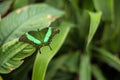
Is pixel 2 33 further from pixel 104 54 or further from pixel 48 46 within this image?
pixel 104 54

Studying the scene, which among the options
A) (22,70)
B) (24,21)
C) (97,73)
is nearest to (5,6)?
(24,21)

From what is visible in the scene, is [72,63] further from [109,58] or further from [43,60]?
[43,60]

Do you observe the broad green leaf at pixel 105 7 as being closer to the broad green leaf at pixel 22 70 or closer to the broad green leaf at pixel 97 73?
the broad green leaf at pixel 97 73

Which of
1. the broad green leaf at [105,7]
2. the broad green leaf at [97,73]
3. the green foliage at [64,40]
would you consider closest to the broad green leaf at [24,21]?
the green foliage at [64,40]

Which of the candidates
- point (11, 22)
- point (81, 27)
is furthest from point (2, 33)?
point (81, 27)

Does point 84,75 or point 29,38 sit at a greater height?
point 29,38

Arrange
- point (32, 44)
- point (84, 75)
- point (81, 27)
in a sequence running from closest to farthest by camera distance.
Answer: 1. point (32, 44)
2. point (84, 75)
3. point (81, 27)
